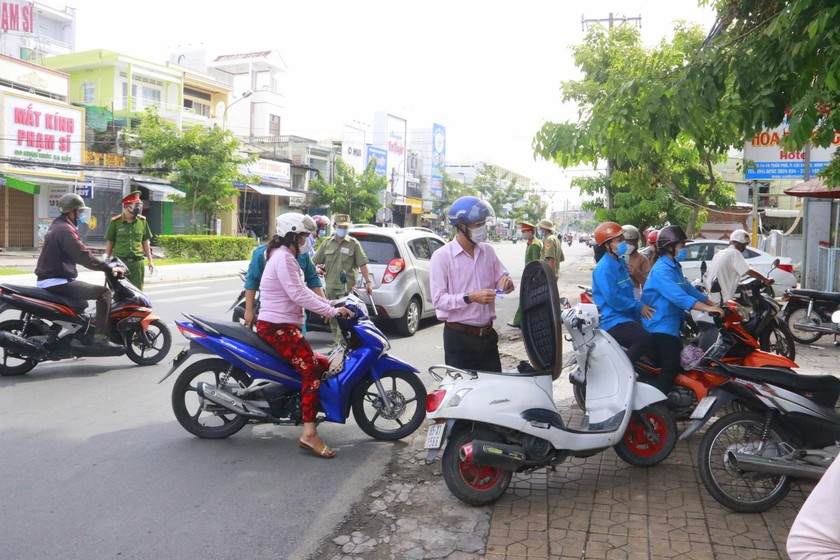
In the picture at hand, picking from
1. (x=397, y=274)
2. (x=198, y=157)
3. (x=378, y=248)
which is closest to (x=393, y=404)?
(x=397, y=274)

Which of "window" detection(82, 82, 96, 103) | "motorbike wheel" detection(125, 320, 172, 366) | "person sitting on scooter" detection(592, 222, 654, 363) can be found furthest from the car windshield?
"window" detection(82, 82, 96, 103)

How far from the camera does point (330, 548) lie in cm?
378

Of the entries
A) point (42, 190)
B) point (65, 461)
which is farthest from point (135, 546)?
point (42, 190)

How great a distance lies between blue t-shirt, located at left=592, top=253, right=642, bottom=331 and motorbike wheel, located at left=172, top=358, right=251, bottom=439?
288 centimetres

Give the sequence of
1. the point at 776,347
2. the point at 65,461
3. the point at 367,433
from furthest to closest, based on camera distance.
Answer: the point at 776,347
the point at 367,433
the point at 65,461

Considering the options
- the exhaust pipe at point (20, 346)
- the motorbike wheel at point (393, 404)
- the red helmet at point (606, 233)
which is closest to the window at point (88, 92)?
the exhaust pipe at point (20, 346)

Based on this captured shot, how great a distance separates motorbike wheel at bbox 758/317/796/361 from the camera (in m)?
8.51

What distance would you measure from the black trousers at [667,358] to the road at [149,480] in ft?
7.17

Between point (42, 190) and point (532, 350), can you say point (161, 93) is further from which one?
point (532, 350)

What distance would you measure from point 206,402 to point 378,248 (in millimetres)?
5456

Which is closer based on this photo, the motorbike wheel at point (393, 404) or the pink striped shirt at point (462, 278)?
the pink striped shirt at point (462, 278)

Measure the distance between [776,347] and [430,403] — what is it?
20.4 ft

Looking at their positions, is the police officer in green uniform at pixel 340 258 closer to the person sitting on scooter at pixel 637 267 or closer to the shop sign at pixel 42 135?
the person sitting on scooter at pixel 637 267

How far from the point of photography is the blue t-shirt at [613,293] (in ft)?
18.1
